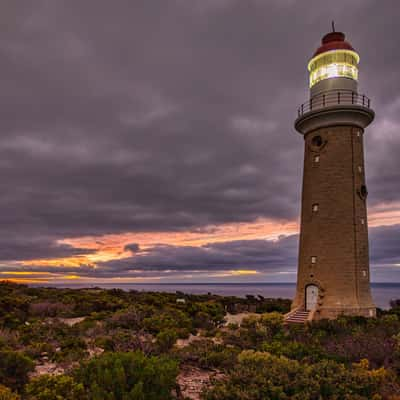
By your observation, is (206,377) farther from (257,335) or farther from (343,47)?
(343,47)

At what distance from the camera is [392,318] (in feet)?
55.5

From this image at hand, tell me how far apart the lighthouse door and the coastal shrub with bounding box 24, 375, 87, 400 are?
636 inches

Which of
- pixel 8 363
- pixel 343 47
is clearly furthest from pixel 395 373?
pixel 343 47

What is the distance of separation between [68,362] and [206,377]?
363cm

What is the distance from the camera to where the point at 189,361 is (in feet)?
30.5

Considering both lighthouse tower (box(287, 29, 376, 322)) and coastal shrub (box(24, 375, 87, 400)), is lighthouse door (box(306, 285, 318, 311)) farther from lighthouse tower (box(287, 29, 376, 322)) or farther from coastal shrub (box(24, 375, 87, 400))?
coastal shrub (box(24, 375, 87, 400))

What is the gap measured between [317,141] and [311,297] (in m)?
9.59

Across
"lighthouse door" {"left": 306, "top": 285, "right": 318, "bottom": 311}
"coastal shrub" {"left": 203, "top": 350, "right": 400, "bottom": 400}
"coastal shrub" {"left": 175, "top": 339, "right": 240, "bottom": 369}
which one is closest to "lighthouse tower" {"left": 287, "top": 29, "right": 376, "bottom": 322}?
"lighthouse door" {"left": 306, "top": 285, "right": 318, "bottom": 311}

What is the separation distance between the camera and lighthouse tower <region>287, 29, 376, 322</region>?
18.4m

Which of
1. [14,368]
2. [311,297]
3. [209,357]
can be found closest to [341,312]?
[311,297]

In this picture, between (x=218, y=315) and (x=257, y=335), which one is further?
(x=218, y=315)

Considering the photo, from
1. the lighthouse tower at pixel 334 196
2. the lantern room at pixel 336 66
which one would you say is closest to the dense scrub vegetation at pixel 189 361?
the lighthouse tower at pixel 334 196

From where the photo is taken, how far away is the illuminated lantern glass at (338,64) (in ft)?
66.0

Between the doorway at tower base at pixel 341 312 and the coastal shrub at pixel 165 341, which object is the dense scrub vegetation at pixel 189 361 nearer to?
the coastal shrub at pixel 165 341
